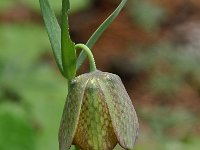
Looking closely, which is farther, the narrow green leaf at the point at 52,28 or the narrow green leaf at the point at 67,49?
the narrow green leaf at the point at 52,28

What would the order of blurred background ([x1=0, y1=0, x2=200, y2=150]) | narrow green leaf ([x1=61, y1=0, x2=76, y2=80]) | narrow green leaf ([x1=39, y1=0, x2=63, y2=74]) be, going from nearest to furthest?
narrow green leaf ([x1=61, y1=0, x2=76, y2=80])
narrow green leaf ([x1=39, y1=0, x2=63, y2=74])
blurred background ([x1=0, y1=0, x2=200, y2=150])

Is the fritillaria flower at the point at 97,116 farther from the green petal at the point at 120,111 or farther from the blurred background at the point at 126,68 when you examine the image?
the blurred background at the point at 126,68

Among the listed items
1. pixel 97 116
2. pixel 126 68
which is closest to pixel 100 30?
pixel 97 116

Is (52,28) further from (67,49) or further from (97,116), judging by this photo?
(97,116)

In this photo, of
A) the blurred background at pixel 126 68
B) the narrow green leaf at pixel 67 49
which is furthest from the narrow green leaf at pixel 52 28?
the blurred background at pixel 126 68

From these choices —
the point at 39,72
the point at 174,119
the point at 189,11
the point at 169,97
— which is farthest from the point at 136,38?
the point at 39,72

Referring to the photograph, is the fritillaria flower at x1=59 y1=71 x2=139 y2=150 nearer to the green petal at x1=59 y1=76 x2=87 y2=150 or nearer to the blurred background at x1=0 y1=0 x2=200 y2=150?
the green petal at x1=59 y1=76 x2=87 y2=150

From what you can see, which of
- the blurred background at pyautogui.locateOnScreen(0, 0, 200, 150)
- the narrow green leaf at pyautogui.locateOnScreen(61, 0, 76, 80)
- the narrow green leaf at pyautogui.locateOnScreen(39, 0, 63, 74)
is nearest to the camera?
the narrow green leaf at pyautogui.locateOnScreen(61, 0, 76, 80)

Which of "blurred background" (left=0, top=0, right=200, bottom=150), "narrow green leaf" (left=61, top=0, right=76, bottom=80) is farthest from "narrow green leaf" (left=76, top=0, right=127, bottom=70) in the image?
"blurred background" (left=0, top=0, right=200, bottom=150)

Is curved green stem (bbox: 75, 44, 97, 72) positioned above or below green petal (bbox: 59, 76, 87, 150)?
above
